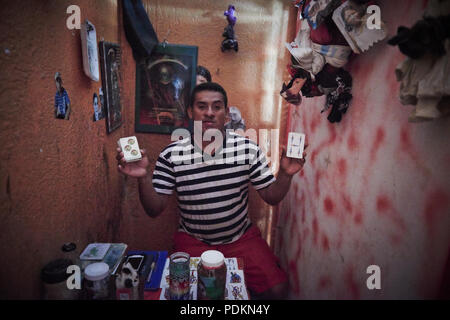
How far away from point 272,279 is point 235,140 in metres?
1.00

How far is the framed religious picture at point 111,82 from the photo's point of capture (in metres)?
1.44

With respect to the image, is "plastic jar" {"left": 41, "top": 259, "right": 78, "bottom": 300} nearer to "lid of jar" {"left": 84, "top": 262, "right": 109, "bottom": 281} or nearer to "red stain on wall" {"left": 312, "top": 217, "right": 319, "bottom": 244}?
"lid of jar" {"left": 84, "top": 262, "right": 109, "bottom": 281}

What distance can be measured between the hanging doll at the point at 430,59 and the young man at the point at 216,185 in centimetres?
93

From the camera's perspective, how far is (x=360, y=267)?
109 cm

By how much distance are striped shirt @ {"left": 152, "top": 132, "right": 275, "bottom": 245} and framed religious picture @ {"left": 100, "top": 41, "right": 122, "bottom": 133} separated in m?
0.46

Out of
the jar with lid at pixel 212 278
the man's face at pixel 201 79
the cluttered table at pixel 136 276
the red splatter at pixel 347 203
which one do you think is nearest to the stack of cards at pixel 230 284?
the cluttered table at pixel 136 276

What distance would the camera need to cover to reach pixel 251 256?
1612 millimetres

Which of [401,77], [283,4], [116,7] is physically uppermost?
[283,4]

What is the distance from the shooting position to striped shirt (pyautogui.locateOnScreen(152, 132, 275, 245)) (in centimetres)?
157

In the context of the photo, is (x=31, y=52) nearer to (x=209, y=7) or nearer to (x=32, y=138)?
(x=32, y=138)

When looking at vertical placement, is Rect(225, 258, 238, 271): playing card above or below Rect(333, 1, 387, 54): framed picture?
below

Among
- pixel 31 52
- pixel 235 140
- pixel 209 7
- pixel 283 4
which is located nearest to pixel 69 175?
pixel 31 52

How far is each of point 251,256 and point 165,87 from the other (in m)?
1.55

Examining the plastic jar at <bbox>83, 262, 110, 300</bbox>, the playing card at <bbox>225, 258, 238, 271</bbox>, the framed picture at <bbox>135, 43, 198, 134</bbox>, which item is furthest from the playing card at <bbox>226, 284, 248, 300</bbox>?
the framed picture at <bbox>135, 43, 198, 134</bbox>
